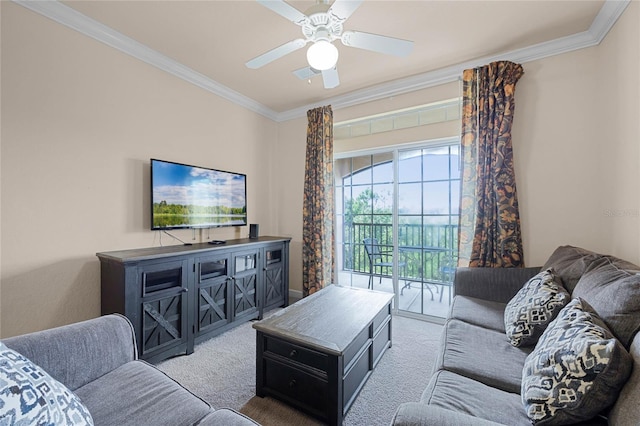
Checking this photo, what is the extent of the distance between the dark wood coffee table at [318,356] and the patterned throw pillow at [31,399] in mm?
942

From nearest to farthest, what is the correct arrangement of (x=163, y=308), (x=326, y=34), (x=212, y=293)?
(x=326, y=34) → (x=163, y=308) → (x=212, y=293)

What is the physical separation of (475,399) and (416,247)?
2212 millimetres

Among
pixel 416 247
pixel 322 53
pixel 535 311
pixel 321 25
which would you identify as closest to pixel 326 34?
pixel 321 25

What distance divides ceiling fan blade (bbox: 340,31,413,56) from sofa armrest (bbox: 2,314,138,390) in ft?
7.27

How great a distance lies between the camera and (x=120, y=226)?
Result: 2.37 meters

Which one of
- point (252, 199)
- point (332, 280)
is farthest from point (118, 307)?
point (332, 280)

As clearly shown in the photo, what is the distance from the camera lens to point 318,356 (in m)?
1.53

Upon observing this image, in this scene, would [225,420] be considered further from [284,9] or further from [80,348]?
[284,9]

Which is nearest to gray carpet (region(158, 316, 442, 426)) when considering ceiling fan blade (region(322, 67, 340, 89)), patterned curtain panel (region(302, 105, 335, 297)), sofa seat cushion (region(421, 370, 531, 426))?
sofa seat cushion (region(421, 370, 531, 426))

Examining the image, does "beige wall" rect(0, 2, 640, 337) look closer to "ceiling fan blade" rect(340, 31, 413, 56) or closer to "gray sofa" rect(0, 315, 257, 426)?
"gray sofa" rect(0, 315, 257, 426)

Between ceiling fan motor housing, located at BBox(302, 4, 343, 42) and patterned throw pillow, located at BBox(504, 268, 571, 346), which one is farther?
ceiling fan motor housing, located at BBox(302, 4, 343, 42)

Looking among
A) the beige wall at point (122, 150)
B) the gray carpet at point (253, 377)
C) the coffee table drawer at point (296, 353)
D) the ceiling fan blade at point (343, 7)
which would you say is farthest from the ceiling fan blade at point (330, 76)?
the gray carpet at point (253, 377)

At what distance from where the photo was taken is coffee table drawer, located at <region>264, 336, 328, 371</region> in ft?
5.02

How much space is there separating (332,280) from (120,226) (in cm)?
248
